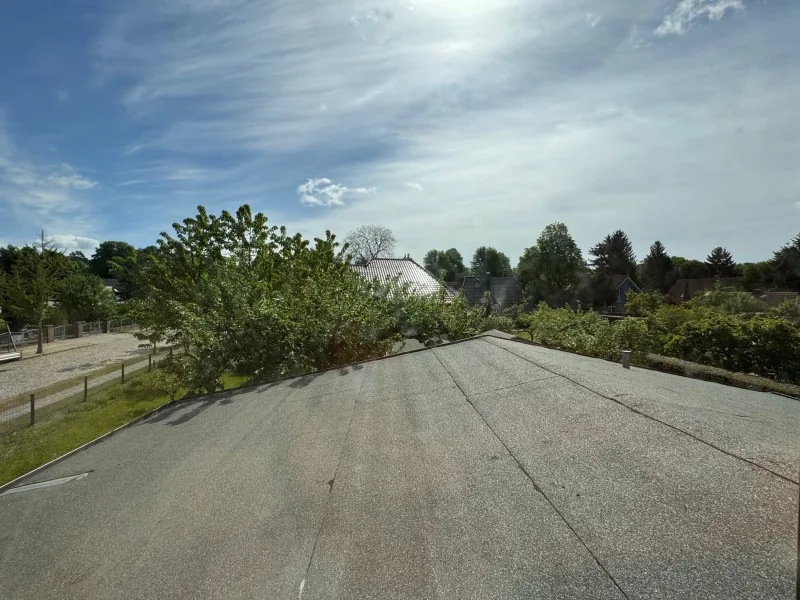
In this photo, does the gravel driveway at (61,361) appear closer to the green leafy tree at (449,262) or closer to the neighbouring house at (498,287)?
the neighbouring house at (498,287)

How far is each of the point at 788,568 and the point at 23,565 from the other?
5246mm

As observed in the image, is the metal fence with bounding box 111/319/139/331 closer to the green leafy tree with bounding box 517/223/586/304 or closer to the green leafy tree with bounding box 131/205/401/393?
the green leafy tree with bounding box 131/205/401/393

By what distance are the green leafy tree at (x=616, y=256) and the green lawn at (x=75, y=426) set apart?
73424 millimetres

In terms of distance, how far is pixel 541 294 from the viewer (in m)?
60.9

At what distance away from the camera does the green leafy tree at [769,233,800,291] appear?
4612 cm

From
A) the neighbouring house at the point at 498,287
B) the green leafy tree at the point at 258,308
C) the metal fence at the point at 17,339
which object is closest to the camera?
the green leafy tree at the point at 258,308

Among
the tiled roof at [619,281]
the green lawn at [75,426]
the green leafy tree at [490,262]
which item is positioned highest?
the green leafy tree at [490,262]

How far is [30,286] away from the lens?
113 feet

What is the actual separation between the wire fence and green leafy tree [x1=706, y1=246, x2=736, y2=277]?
75.8 m

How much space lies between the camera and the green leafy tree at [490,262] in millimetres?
84644

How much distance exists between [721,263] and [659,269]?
8305 millimetres

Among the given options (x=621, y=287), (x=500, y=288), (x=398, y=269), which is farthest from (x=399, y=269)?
(x=621, y=287)

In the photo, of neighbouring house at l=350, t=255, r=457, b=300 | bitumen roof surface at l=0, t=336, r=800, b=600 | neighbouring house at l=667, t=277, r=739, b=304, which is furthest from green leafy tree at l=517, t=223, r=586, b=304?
bitumen roof surface at l=0, t=336, r=800, b=600

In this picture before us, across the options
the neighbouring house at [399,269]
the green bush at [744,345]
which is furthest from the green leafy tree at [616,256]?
the green bush at [744,345]
